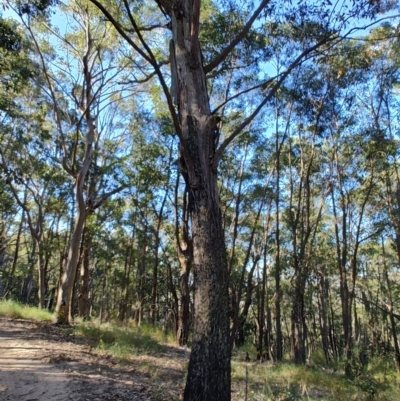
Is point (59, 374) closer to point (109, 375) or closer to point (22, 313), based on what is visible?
point (109, 375)

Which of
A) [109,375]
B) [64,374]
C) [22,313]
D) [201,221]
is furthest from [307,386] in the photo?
[22,313]

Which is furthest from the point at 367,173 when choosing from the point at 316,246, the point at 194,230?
the point at 194,230

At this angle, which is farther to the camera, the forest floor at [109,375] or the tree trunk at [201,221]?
the forest floor at [109,375]

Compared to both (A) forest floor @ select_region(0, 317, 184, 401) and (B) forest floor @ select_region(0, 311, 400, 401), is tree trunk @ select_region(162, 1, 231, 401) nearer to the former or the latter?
(B) forest floor @ select_region(0, 311, 400, 401)

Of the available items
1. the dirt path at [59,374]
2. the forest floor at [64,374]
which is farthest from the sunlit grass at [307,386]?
the dirt path at [59,374]

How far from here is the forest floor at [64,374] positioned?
4.51 meters

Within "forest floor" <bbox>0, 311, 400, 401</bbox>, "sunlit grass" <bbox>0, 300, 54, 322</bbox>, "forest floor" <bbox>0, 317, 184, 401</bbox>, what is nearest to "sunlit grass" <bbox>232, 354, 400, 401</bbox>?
"forest floor" <bbox>0, 311, 400, 401</bbox>

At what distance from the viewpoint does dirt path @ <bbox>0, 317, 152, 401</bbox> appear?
449 cm

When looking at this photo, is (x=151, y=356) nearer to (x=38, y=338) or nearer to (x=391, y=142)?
(x=38, y=338)

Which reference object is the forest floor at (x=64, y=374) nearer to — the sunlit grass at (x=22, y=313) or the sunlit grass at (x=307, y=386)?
the sunlit grass at (x=307, y=386)

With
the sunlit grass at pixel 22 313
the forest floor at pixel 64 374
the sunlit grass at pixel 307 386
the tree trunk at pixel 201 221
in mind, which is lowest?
the sunlit grass at pixel 307 386

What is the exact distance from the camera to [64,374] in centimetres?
521

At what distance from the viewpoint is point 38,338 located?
766cm

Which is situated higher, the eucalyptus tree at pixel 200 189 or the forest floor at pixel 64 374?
the eucalyptus tree at pixel 200 189
